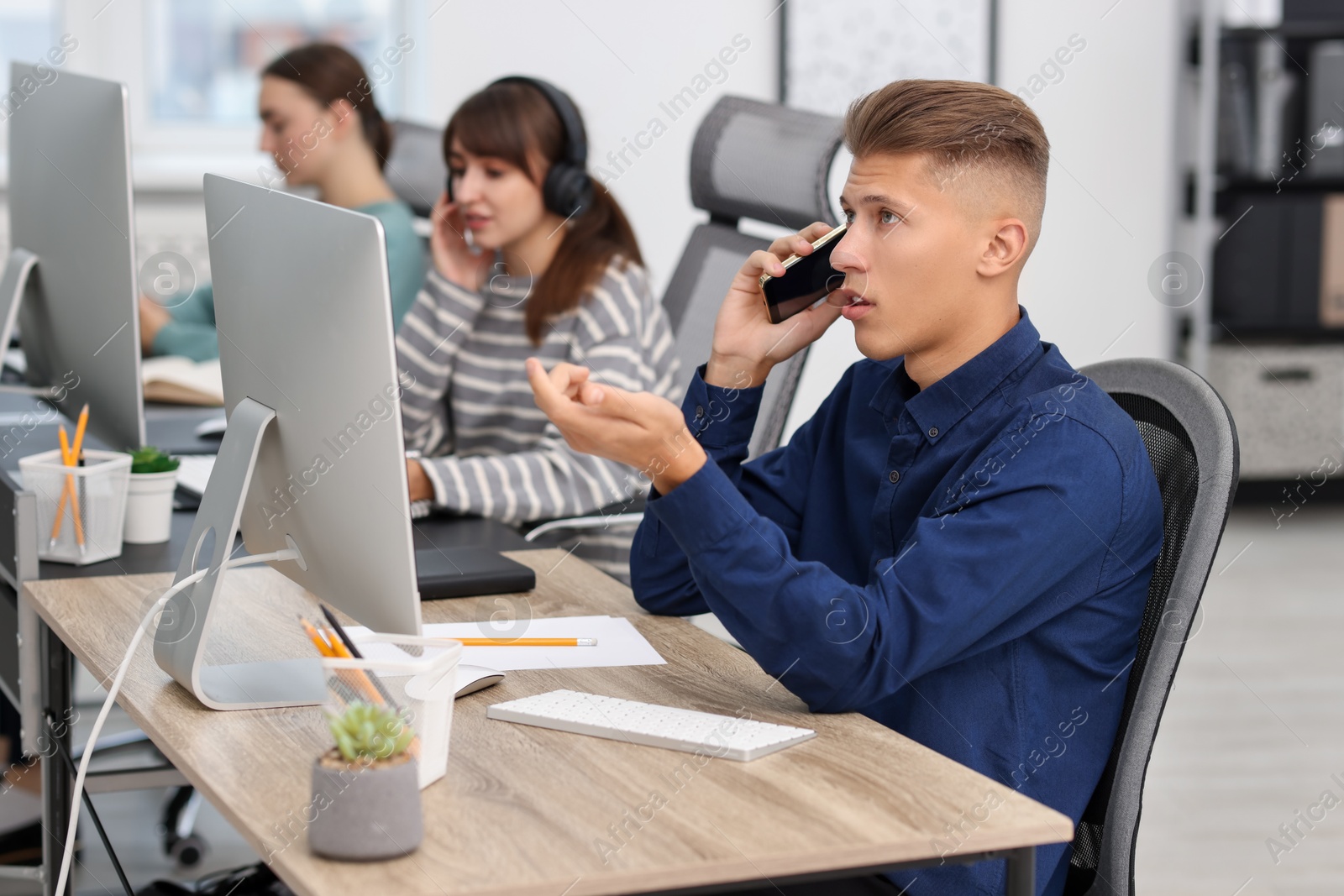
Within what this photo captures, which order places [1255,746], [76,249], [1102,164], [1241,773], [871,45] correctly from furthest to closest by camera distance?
[1102,164] < [871,45] < [1255,746] < [1241,773] < [76,249]

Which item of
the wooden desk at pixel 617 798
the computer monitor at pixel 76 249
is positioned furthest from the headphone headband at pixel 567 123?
the wooden desk at pixel 617 798

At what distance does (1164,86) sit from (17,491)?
4149 millimetres

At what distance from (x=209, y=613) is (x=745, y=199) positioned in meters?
1.33

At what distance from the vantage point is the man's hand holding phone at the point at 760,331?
1448 mm

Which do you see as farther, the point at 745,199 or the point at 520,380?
the point at 745,199

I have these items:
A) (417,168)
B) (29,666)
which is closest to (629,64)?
(417,168)

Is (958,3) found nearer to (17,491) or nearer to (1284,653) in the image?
(1284,653)

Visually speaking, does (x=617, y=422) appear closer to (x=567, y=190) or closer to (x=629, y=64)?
(x=567, y=190)

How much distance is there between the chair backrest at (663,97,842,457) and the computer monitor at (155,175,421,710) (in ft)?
3.11

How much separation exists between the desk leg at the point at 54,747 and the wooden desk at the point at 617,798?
9.3 inches

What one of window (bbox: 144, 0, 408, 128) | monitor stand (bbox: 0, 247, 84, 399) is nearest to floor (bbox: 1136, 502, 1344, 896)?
monitor stand (bbox: 0, 247, 84, 399)

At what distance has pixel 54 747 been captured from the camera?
59.4 inches

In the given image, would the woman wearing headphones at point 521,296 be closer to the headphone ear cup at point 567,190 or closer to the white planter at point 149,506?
the headphone ear cup at point 567,190

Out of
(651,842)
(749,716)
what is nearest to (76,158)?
(749,716)
